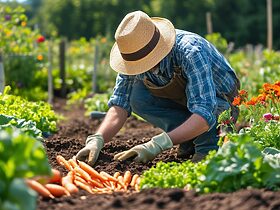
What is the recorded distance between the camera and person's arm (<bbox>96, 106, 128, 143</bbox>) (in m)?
5.45

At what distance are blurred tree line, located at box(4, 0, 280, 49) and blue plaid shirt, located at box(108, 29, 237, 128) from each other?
31.9m

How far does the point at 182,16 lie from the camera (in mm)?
44031

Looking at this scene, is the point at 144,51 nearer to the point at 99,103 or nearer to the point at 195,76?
the point at 195,76

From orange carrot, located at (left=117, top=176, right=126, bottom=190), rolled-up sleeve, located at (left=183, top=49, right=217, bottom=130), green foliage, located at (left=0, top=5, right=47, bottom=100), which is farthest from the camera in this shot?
green foliage, located at (left=0, top=5, right=47, bottom=100)

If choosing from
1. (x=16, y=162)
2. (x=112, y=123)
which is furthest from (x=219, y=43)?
(x=16, y=162)

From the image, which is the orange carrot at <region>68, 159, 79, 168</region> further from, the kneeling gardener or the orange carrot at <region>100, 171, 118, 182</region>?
the orange carrot at <region>100, 171, 118, 182</region>

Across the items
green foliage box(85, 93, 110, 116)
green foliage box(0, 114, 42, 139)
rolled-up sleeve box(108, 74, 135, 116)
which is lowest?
green foliage box(85, 93, 110, 116)

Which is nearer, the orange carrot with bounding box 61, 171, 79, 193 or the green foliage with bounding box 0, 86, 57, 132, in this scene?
the orange carrot with bounding box 61, 171, 79, 193

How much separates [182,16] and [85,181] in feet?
131

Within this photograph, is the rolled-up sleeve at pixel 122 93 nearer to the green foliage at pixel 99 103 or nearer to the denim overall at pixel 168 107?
the denim overall at pixel 168 107

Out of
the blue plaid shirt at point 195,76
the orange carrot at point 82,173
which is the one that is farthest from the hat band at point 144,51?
the orange carrot at point 82,173

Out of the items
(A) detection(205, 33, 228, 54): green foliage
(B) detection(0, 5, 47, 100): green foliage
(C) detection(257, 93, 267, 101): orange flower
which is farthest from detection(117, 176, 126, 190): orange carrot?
(A) detection(205, 33, 228, 54): green foliage

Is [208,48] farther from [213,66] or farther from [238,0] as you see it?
[238,0]

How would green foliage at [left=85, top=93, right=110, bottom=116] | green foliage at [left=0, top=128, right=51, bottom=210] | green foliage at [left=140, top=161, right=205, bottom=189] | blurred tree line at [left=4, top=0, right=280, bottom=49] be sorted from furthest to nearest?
1. blurred tree line at [left=4, top=0, right=280, bottom=49]
2. green foliage at [left=85, top=93, right=110, bottom=116]
3. green foliage at [left=140, top=161, right=205, bottom=189]
4. green foliage at [left=0, top=128, right=51, bottom=210]
